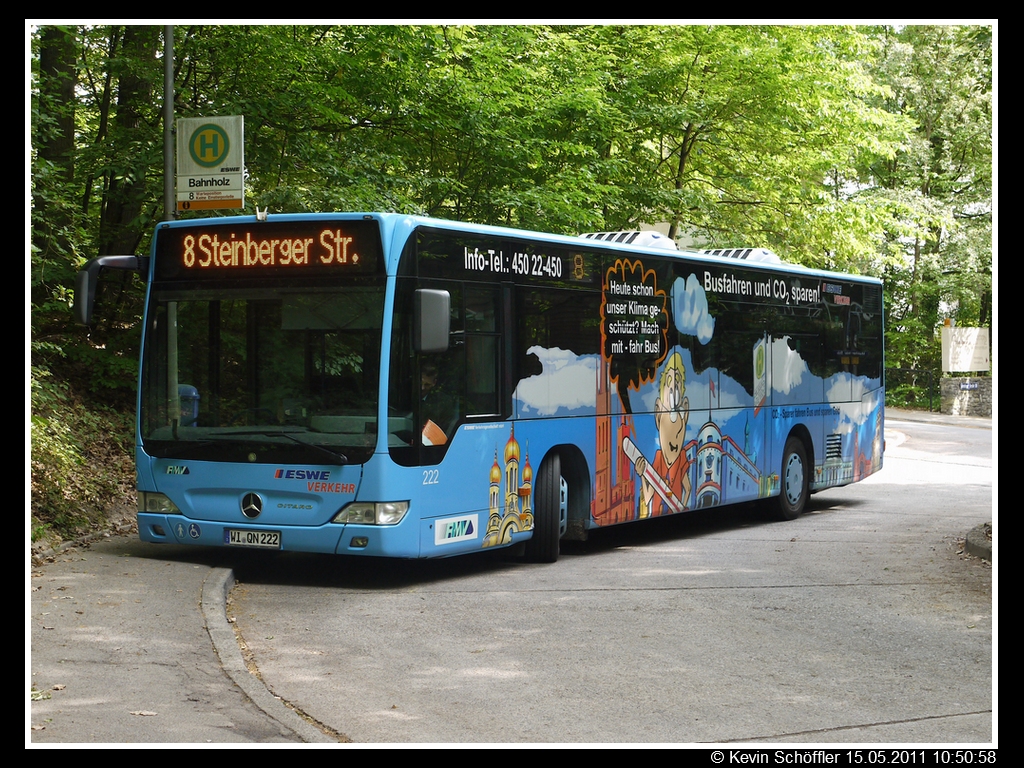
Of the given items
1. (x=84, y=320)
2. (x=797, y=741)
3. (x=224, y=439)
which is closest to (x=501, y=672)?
(x=797, y=741)

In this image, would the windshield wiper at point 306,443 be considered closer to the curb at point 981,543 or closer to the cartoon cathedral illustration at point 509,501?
the cartoon cathedral illustration at point 509,501

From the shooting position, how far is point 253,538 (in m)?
10.8

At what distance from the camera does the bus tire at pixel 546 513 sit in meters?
12.0

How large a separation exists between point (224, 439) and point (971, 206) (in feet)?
138

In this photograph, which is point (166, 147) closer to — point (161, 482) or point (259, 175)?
point (259, 175)

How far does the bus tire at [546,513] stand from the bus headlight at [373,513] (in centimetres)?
185

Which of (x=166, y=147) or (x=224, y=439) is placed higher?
(x=166, y=147)

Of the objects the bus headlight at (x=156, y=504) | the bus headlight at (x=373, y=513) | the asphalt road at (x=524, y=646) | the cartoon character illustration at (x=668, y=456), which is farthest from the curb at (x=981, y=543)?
the bus headlight at (x=156, y=504)

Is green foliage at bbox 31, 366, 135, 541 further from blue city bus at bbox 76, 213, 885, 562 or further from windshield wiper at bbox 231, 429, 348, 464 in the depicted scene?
windshield wiper at bbox 231, 429, 348, 464

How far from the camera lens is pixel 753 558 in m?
12.8

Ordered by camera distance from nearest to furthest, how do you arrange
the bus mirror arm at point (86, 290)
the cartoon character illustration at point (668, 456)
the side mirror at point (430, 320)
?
1. the side mirror at point (430, 320)
2. the bus mirror arm at point (86, 290)
3. the cartoon character illustration at point (668, 456)

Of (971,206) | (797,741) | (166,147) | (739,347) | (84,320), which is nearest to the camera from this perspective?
(797,741)

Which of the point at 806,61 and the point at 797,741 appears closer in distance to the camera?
the point at 797,741

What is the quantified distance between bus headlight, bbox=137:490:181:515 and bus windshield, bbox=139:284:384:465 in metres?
0.37
